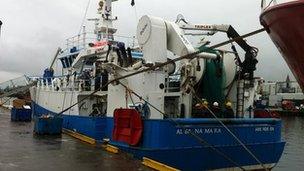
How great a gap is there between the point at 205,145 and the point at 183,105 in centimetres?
160

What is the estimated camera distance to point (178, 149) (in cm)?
1119

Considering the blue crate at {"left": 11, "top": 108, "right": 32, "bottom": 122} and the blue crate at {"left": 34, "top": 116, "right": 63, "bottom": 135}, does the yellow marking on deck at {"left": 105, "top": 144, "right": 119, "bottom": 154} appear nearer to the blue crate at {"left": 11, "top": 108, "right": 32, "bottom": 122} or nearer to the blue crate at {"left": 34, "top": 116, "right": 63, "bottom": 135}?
the blue crate at {"left": 34, "top": 116, "right": 63, "bottom": 135}

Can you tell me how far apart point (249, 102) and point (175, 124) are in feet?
11.7

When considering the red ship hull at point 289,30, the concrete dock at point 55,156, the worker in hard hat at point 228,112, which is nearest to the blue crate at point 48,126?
the concrete dock at point 55,156

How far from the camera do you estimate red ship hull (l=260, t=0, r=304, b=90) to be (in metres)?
7.94

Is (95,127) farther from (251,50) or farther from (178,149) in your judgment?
(251,50)

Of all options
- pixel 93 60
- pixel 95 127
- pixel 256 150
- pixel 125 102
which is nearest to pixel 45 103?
pixel 93 60

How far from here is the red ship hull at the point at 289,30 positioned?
794 centimetres

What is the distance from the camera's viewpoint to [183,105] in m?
12.7

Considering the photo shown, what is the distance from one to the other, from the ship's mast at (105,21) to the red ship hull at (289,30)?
10.5 m

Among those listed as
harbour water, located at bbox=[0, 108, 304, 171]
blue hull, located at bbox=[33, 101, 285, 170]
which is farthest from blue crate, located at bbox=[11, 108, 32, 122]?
blue hull, located at bbox=[33, 101, 285, 170]

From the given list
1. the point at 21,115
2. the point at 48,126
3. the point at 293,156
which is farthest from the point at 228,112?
the point at 293,156

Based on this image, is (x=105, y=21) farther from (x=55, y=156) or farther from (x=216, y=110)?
(x=55, y=156)

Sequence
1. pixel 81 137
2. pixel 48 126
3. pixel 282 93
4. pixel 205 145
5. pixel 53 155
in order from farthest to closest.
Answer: pixel 282 93 < pixel 48 126 < pixel 81 137 < pixel 205 145 < pixel 53 155
